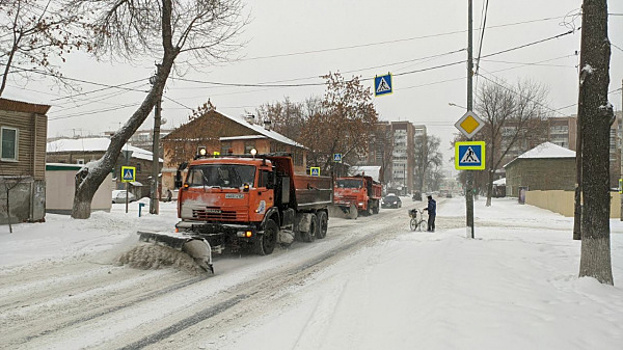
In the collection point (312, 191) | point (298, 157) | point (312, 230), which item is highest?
point (298, 157)

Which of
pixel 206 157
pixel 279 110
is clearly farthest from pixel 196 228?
pixel 279 110

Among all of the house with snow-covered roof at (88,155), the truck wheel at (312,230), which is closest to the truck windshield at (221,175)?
the truck wheel at (312,230)

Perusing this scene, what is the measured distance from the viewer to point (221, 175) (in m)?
10.8

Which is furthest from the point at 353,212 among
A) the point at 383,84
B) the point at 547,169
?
the point at 547,169

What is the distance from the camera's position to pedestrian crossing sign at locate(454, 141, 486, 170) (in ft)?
37.2

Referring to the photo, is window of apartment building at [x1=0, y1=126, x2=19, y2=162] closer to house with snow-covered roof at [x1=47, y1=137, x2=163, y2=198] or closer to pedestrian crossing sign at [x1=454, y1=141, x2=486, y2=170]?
pedestrian crossing sign at [x1=454, y1=141, x2=486, y2=170]

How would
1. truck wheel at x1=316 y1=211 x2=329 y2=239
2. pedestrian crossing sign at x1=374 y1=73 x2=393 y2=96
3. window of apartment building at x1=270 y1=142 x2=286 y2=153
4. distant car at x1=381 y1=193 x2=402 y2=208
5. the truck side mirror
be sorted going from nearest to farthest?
the truck side mirror → truck wheel at x1=316 y1=211 x2=329 y2=239 → pedestrian crossing sign at x1=374 y1=73 x2=393 y2=96 → distant car at x1=381 y1=193 x2=402 y2=208 → window of apartment building at x1=270 y1=142 x2=286 y2=153

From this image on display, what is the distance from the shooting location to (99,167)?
49.4ft

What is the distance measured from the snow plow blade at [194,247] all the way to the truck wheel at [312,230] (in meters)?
5.34

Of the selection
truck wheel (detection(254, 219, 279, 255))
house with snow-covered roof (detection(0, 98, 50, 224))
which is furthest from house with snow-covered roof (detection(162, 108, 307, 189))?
truck wheel (detection(254, 219, 279, 255))

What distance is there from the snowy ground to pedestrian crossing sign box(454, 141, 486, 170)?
214 centimetres

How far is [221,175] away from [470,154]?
6.52 m

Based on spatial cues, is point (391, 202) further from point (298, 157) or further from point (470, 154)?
point (470, 154)

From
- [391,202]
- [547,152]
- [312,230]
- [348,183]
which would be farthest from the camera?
[547,152]
